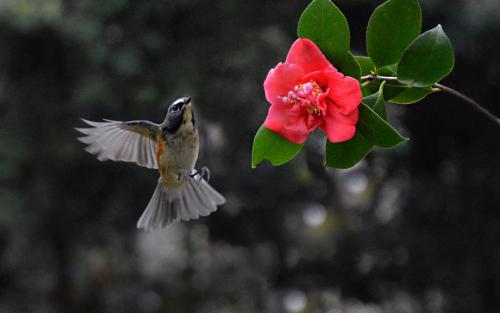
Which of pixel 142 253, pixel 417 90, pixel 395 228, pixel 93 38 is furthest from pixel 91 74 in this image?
pixel 417 90

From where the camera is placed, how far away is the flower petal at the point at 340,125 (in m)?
0.84

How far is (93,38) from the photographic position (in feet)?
16.0

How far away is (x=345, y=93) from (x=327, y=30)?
0.26ft

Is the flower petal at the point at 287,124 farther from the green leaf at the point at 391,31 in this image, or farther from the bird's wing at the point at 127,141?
the bird's wing at the point at 127,141

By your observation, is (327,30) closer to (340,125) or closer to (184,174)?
(340,125)

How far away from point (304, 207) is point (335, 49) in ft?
14.1

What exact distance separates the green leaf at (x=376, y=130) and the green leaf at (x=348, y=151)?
1cm

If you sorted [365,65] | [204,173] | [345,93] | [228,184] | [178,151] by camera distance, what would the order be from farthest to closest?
[228,184] < [178,151] < [204,173] < [365,65] < [345,93]

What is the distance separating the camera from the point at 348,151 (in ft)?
2.95

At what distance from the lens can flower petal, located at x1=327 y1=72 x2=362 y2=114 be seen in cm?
84

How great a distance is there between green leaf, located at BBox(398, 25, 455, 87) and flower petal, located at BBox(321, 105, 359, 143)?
0.07 metres

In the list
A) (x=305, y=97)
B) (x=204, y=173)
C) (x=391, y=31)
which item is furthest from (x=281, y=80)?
(x=204, y=173)

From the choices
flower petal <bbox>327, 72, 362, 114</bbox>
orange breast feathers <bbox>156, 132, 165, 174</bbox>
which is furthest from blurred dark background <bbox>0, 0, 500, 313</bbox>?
flower petal <bbox>327, 72, 362, 114</bbox>

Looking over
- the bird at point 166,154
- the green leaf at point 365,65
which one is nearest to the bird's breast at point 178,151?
the bird at point 166,154
